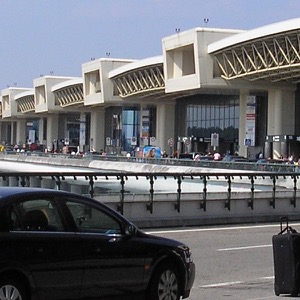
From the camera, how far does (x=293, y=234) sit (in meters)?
10.5

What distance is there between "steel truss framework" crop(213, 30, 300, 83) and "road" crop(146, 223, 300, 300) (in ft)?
122

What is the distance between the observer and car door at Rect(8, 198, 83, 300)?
820 centimetres

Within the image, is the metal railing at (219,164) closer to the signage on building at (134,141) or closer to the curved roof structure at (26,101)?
the signage on building at (134,141)

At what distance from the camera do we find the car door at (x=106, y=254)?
8.87 metres

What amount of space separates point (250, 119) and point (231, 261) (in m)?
57.7

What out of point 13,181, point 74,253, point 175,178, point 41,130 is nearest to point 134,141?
point 41,130

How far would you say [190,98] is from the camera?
91.1 meters

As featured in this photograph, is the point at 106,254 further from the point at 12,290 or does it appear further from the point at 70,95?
the point at 70,95

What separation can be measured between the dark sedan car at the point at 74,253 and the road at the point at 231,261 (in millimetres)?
1791

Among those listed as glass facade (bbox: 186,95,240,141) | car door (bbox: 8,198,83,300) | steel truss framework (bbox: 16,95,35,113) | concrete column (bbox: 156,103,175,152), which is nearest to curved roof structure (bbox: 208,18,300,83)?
glass facade (bbox: 186,95,240,141)

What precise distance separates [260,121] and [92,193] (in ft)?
178

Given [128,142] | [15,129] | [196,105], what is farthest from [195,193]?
[15,129]

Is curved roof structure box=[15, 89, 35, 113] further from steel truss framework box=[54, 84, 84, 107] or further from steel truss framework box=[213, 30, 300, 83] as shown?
steel truss framework box=[213, 30, 300, 83]

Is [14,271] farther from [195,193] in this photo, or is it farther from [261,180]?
[261,180]
